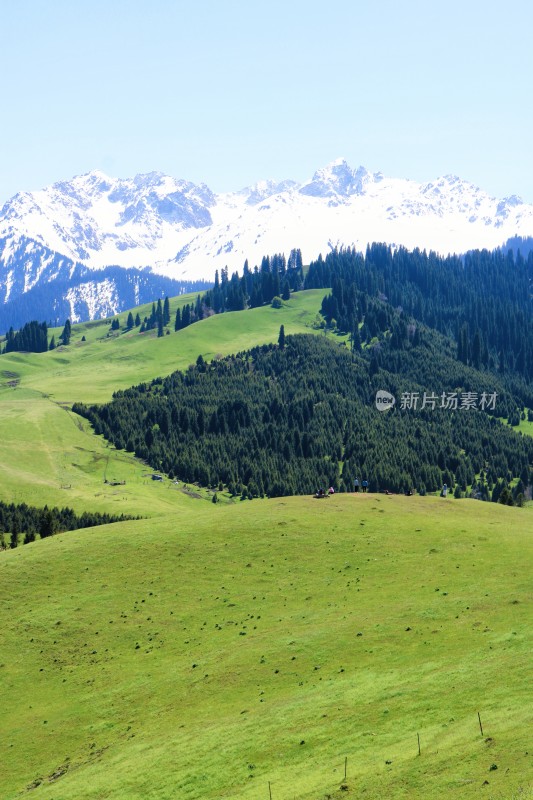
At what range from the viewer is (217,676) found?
2549 inches

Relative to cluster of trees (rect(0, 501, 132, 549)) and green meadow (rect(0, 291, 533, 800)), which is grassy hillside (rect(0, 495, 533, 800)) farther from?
cluster of trees (rect(0, 501, 132, 549))

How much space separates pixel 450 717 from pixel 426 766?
6.73m

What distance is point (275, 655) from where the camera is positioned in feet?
217

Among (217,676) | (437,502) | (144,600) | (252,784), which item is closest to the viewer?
(252,784)

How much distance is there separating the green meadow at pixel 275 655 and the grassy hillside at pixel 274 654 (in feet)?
0.62

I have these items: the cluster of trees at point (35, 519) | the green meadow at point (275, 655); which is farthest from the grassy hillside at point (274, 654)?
the cluster of trees at point (35, 519)

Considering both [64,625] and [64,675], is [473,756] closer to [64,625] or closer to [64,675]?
[64,675]

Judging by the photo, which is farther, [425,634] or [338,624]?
[338,624]

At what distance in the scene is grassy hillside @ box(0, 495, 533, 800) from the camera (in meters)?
47.9

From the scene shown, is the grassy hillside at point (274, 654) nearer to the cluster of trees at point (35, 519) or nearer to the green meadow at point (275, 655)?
the green meadow at point (275, 655)

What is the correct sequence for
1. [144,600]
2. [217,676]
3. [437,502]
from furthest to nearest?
[437,502] → [144,600] → [217,676]

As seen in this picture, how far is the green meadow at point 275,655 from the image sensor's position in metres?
47.5

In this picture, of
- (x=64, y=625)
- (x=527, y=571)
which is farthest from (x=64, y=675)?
(x=527, y=571)

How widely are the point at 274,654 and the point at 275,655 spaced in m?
0.20
